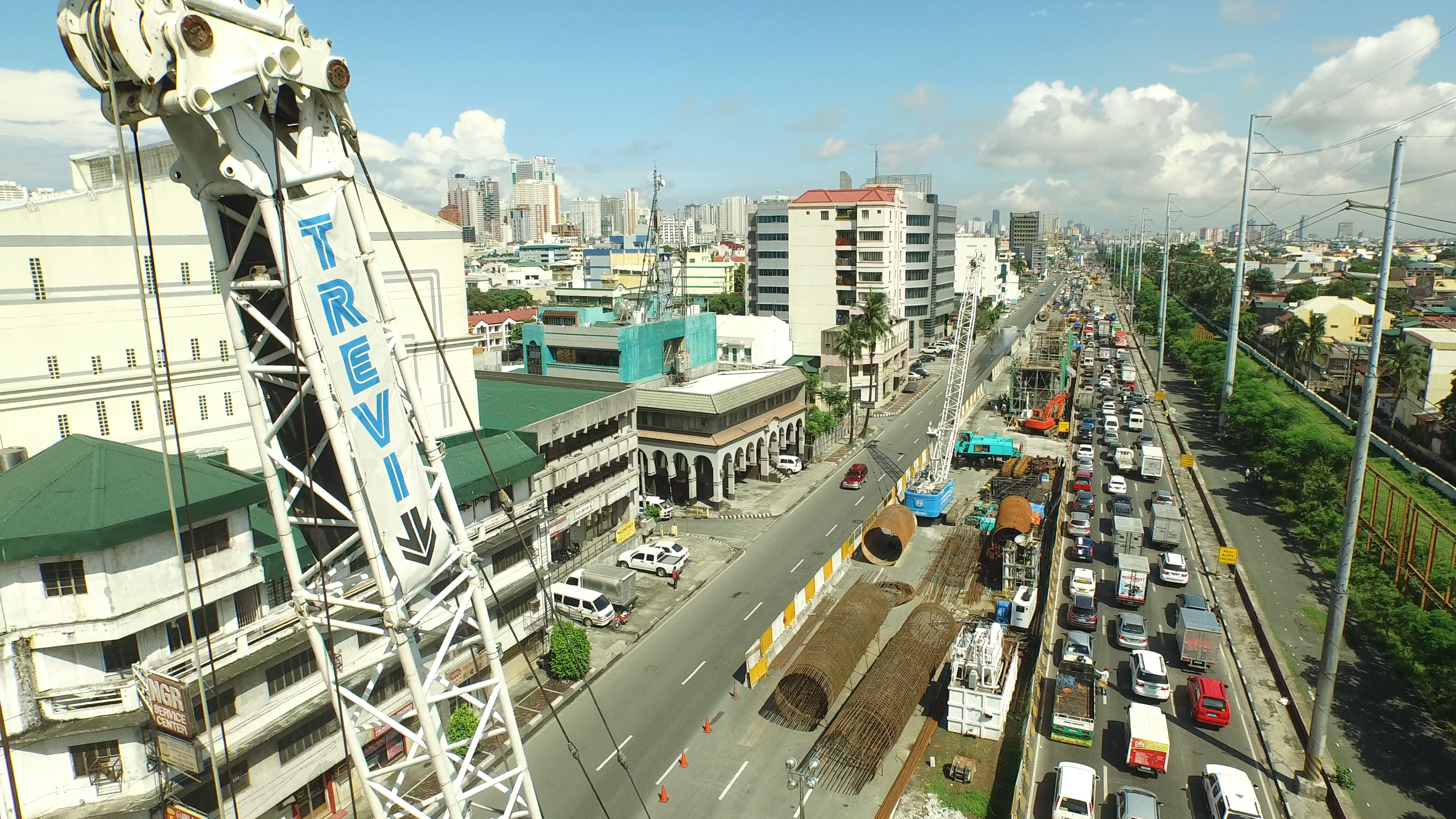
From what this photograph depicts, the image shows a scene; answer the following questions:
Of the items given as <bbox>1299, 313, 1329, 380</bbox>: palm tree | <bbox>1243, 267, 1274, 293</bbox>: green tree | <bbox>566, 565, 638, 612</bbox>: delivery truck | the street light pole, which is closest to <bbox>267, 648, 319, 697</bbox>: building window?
the street light pole

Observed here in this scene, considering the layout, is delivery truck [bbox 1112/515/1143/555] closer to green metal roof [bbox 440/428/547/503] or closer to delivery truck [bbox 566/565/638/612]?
delivery truck [bbox 566/565/638/612]

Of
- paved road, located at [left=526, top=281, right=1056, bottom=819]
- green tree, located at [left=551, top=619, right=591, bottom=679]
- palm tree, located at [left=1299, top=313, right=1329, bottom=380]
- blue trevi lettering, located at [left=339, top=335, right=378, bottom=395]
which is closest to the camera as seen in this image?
blue trevi lettering, located at [left=339, top=335, right=378, bottom=395]

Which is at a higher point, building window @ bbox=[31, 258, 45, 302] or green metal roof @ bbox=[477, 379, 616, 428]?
building window @ bbox=[31, 258, 45, 302]

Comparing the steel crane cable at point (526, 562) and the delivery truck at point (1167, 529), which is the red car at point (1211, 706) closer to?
the delivery truck at point (1167, 529)

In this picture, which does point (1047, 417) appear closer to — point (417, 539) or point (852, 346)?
point (852, 346)

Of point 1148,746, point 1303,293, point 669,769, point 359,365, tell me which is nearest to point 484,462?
point 669,769

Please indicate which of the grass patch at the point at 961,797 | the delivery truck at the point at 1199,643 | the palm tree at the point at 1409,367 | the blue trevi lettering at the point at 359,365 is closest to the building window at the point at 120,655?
the blue trevi lettering at the point at 359,365
